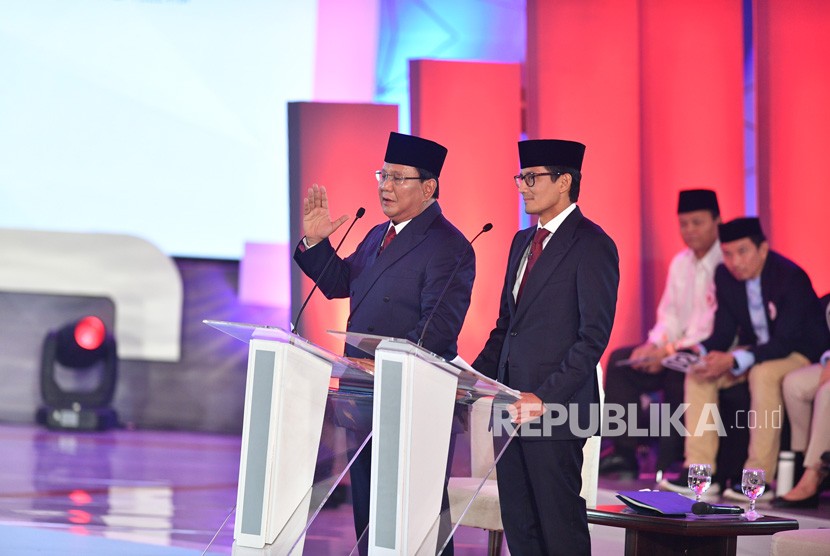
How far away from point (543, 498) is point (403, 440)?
0.58 metres

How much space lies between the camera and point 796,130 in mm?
5703

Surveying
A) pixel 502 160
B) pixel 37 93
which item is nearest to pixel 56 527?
pixel 502 160

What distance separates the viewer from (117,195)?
6867mm

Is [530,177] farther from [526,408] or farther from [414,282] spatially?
[526,408]

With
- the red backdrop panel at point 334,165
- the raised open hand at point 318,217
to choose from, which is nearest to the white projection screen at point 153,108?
the red backdrop panel at point 334,165

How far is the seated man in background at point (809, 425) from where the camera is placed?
14.8 ft

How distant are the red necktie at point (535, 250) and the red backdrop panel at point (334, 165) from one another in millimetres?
2709

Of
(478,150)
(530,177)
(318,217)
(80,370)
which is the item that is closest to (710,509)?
(530,177)

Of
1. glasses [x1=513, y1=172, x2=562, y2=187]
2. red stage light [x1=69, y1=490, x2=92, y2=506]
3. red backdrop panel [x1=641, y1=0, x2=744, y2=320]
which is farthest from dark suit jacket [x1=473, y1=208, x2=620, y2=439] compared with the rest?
red backdrop panel [x1=641, y1=0, x2=744, y2=320]

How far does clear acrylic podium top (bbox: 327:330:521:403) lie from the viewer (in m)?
2.28

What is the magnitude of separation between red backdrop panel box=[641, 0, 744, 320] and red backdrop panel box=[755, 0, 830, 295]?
16 centimetres

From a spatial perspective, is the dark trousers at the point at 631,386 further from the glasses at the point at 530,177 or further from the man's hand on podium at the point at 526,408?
the man's hand on podium at the point at 526,408

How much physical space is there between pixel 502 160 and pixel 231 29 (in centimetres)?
211

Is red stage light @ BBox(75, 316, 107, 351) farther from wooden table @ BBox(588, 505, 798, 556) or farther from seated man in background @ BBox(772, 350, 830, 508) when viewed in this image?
wooden table @ BBox(588, 505, 798, 556)
